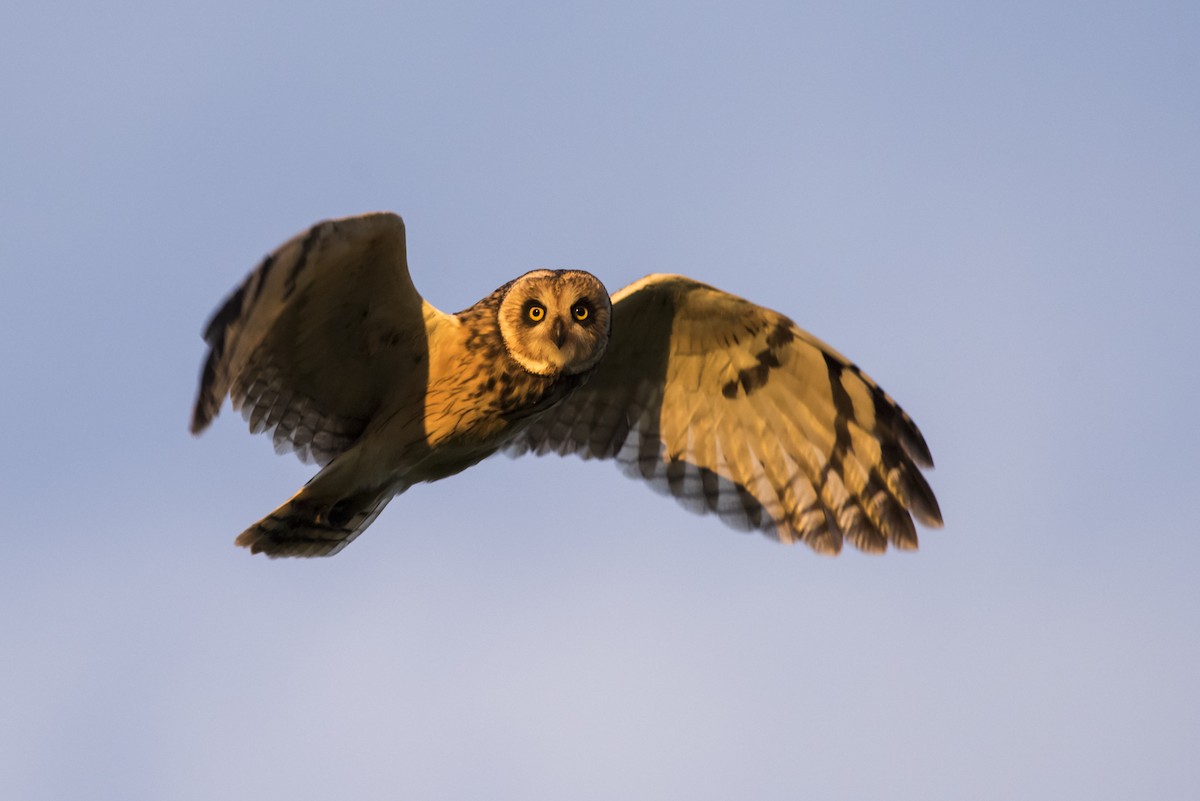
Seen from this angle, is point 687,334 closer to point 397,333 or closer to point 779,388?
point 779,388

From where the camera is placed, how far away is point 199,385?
6.26 meters

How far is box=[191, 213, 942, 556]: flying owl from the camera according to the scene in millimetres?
7367

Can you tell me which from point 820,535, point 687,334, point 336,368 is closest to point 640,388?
point 687,334

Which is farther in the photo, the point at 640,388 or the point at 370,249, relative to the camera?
the point at 640,388

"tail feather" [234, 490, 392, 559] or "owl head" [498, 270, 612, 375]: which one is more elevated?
"owl head" [498, 270, 612, 375]

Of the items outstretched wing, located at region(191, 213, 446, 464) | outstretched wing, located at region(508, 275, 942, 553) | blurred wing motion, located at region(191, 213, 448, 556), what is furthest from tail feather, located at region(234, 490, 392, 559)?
outstretched wing, located at region(508, 275, 942, 553)

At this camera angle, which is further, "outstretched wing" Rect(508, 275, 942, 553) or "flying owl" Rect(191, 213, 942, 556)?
"outstretched wing" Rect(508, 275, 942, 553)

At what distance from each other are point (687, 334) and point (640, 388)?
1.48 feet

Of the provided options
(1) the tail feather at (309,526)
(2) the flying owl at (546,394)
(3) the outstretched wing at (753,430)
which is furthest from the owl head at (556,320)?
(1) the tail feather at (309,526)

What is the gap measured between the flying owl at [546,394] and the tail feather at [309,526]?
0.01 metres

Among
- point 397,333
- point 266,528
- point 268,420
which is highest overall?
point 397,333

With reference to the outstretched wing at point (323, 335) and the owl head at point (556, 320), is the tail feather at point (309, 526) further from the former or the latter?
the owl head at point (556, 320)

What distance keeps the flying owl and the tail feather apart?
0.5 inches

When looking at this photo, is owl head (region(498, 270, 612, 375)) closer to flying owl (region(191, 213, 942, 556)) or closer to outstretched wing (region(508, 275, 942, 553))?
flying owl (region(191, 213, 942, 556))
